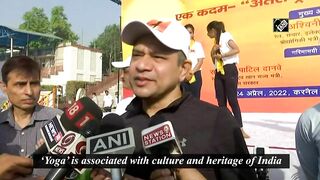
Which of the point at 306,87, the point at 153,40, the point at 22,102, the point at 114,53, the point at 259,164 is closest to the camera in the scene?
the point at 153,40

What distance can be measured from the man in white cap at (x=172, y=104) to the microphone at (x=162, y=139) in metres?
0.30

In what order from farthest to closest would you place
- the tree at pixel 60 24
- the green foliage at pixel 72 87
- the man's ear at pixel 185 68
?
the tree at pixel 60 24
the green foliage at pixel 72 87
the man's ear at pixel 185 68

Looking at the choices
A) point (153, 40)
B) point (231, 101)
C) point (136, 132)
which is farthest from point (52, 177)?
point (231, 101)

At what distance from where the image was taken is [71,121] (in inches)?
62.1

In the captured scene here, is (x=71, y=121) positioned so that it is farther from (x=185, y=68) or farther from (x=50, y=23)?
(x=50, y=23)

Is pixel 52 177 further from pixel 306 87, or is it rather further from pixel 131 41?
pixel 306 87

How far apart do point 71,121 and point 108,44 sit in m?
69.3

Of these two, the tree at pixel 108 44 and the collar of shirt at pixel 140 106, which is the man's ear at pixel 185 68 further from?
the tree at pixel 108 44

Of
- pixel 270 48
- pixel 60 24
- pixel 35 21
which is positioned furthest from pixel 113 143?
pixel 60 24

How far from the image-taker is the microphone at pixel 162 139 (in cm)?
123

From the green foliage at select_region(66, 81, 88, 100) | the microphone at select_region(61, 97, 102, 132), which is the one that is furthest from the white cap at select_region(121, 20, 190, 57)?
the green foliage at select_region(66, 81, 88, 100)

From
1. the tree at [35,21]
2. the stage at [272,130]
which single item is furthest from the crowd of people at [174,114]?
the tree at [35,21]

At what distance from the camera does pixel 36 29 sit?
54.4 meters

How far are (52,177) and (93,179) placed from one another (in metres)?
0.14
